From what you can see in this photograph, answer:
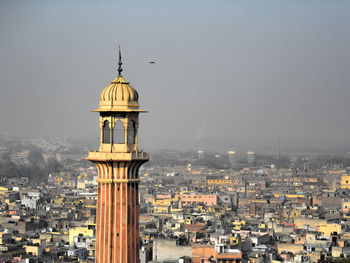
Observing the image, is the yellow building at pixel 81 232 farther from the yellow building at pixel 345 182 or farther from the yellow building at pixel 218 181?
the yellow building at pixel 218 181

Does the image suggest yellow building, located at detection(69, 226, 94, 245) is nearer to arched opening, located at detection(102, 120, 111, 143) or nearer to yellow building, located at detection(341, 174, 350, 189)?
arched opening, located at detection(102, 120, 111, 143)

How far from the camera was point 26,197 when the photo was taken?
187 ft

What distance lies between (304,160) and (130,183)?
331 feet

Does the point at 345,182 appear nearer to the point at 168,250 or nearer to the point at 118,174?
the point at 168,250

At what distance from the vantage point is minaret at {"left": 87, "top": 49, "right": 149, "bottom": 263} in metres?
9.36

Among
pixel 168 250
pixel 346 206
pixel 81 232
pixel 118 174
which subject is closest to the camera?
pixel 118 174

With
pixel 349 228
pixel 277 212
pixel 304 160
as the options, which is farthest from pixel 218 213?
pixel 304 160

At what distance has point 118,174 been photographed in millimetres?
9414

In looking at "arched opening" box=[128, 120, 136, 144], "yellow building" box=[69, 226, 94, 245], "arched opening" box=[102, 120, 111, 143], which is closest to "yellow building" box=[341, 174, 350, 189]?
"yellow building" box=[69, 226, 94, 245]

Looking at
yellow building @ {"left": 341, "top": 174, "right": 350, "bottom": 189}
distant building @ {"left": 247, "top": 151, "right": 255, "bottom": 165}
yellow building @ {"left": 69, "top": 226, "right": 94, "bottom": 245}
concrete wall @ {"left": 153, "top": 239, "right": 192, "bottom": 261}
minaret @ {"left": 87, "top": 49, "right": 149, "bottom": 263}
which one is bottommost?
concrete wall @ {"left": 153, "top": 239, "right": 192, "bottom": 261}

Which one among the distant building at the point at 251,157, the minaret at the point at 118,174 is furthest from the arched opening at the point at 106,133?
the distant building at the point at 251,157

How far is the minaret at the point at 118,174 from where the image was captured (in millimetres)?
9359

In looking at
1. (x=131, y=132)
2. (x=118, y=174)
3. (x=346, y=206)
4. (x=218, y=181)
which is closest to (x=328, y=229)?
(x=346, y=206)

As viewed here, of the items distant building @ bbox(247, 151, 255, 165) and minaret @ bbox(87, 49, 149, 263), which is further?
distant building @ bbox(247, 151, 255, 165)
